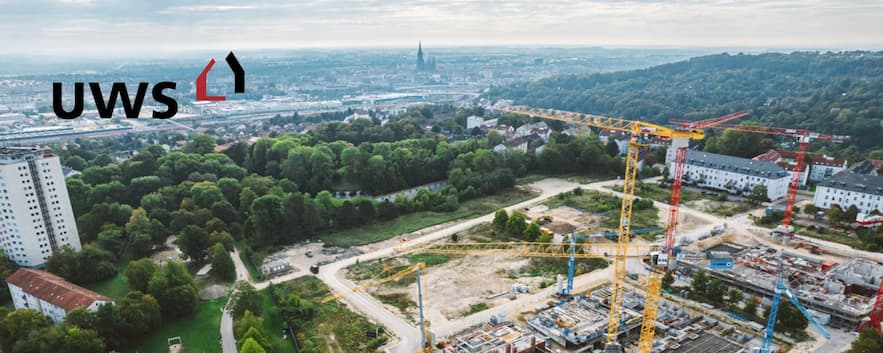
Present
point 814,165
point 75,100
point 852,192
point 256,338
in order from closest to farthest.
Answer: point 75,100
point 256,338
point 852,192
point 814,165

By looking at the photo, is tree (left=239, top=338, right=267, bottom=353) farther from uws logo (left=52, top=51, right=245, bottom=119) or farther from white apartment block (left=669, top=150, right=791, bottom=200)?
white apartment block (left=669, top=150, right=791, bottom=200)

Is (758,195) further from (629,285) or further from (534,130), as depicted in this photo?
(534,130)

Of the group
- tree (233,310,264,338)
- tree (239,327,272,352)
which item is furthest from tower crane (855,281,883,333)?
tree (233,310,264,338)

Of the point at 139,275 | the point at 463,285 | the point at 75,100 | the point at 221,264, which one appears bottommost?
the point at 463,285

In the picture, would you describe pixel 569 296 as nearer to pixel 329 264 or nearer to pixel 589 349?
pixel 589 349

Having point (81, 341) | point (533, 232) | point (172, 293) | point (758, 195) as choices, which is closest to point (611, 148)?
point (758, 195)

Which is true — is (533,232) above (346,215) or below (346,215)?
above

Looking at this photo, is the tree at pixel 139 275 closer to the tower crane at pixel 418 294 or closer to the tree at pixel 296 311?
the tree at pixel 296 311

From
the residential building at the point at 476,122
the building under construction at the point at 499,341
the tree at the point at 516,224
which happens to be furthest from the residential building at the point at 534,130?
the building under construction at the point at 499,341
